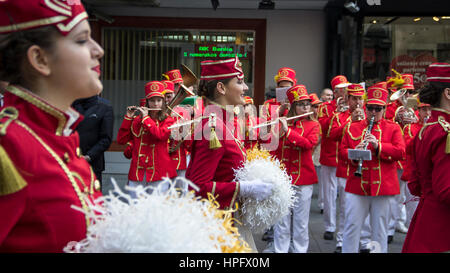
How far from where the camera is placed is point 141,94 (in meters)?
12.9

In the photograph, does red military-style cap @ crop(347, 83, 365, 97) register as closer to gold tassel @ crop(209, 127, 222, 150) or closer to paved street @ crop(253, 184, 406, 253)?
paved street @ crop(253, 184, 406, 253)

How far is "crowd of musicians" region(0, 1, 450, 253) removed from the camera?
1622mm

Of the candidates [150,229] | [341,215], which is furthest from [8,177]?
[341,215]

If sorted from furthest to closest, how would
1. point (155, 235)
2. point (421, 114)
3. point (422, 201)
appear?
point (421, 114)
point (422, 201)
point (155, 235)

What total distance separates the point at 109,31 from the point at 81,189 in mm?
11605

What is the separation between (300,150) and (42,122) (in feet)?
17.3

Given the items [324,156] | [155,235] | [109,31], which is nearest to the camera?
[155,235]

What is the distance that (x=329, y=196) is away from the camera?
8039 mm

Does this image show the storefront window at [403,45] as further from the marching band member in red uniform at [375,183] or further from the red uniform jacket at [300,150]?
the marching band member in red uniform at [375,183]

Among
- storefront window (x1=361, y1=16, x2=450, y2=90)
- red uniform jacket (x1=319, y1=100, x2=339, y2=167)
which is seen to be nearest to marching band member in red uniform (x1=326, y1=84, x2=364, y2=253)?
red uniform jacket (x1=319, y1=100, x2=339, y2=167)

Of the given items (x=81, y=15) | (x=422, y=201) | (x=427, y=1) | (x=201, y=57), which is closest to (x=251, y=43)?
(x=201, y=57)

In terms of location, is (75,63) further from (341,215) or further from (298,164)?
(341,215)

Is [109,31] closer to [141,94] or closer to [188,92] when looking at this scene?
[141,94]

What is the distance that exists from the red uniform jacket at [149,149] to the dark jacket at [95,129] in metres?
0.67
